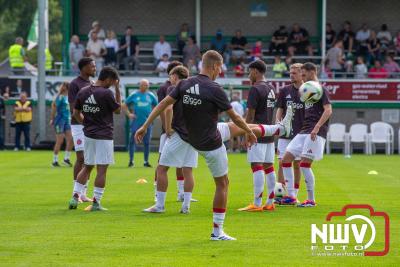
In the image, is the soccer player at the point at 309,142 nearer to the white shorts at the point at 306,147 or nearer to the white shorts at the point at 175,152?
the white shorts at the point at 306,147

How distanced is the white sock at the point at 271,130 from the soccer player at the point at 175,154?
1.02 metres

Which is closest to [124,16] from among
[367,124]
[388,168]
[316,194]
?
[367,124]

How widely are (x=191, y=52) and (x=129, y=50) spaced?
2.55 m

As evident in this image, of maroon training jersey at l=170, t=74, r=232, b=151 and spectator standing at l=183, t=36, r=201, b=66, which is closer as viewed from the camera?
maroon training jersey at l=170, t=74, r=232, b=151

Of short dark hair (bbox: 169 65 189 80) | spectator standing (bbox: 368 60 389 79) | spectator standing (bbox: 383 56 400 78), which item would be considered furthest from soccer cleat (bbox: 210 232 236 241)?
spectator standing (bbox: 383 56 400 78)

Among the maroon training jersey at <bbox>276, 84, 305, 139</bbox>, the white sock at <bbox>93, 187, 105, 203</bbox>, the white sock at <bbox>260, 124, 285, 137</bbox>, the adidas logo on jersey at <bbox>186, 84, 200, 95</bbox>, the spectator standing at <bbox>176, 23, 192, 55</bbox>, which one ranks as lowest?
the white sock at <bbox>93, 187, 105, 203</bbox>

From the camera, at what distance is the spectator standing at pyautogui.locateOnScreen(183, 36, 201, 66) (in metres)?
38.3

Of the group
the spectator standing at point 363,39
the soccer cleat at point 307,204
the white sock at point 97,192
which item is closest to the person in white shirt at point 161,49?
the spectator standing at point 363,39

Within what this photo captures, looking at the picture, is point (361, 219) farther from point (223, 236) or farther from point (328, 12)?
point (328, 12)

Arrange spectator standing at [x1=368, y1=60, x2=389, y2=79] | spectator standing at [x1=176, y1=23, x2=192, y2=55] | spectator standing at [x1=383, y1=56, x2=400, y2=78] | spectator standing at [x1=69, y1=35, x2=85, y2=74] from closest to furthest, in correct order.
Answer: spectator standing at [x1=368, y1=60, x2=389, y2=79] < spectator standing at [x1=383, y1=56, x2=400, y2=78] < spectator standing at [x1=69, y1=35, x2=85, y2=74] < spectator standing at [x1=176, y1=23, x2=192, y2=55]

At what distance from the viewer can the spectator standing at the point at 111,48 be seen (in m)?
38.3

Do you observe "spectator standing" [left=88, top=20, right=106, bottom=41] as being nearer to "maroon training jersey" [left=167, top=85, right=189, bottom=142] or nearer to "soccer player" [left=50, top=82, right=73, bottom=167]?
"soccer player" [left=50, top=82, right=73, bottom=167]

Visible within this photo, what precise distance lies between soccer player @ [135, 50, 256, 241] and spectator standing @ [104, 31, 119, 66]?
2688cm

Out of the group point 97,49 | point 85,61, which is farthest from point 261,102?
point 97,49
